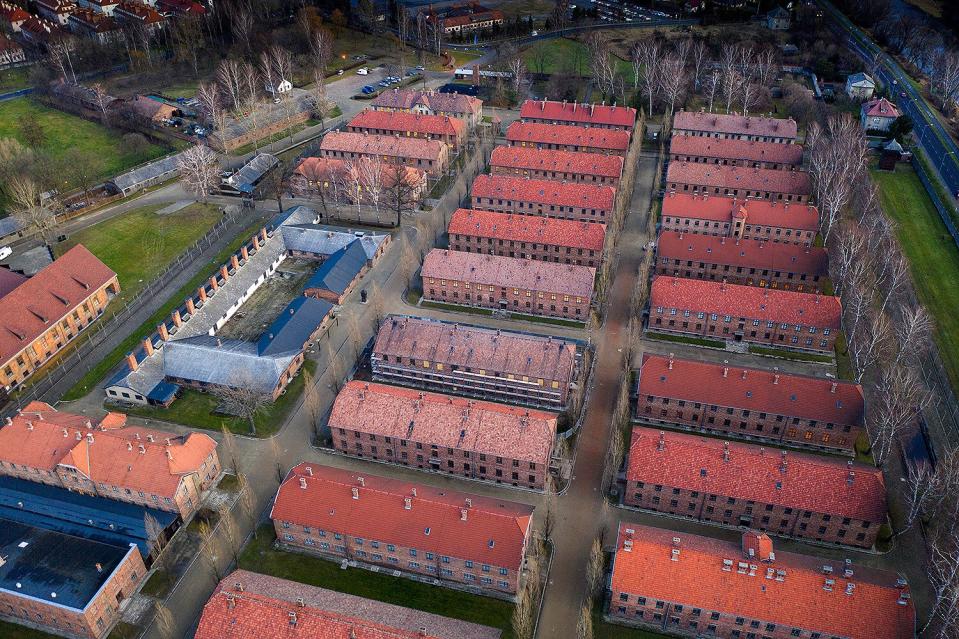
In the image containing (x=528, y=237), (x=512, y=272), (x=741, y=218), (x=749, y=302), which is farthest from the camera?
(x=741, y=218)

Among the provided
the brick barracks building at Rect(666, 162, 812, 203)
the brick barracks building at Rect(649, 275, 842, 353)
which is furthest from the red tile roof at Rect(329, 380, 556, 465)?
the brick barracks building at Rect(666, 162, 812, 203)

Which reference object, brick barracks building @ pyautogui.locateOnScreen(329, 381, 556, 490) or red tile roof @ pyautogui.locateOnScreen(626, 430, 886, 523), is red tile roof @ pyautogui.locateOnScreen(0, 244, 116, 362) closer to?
brick barracks building @ pyautogui.locateOnScreen(329, 381, 556, 490)

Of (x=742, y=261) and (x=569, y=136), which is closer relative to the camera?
(x=742, y=261)

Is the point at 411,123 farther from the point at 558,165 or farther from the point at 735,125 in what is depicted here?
the point at 735,125

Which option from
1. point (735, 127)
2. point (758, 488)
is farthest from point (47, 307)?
point (735, 127)

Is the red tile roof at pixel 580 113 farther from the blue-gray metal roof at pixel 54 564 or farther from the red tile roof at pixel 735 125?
the blue-gray metal roof at pixel 54 564

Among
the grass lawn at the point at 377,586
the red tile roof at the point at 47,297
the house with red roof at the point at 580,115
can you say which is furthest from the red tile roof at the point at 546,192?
the grass lawn at the point at 377,586
